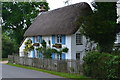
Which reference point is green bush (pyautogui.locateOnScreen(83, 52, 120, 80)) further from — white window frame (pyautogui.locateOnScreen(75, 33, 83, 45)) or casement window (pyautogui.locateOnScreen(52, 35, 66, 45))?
casement window (pyautogui.locateOnScreen(52, 35, 66, 45))

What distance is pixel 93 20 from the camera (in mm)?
16750

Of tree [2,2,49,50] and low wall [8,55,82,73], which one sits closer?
low wall [8,55,82,73]

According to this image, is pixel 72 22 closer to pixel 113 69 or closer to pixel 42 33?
pixel 42 33

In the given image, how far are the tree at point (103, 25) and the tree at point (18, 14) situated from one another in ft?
71.9

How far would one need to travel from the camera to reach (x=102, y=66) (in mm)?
13039

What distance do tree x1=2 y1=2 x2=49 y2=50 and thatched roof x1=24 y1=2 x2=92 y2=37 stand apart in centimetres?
867

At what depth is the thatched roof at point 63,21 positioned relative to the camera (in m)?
22.2

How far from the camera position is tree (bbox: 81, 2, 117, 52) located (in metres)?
16.6

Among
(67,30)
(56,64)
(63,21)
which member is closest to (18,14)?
(63,21)

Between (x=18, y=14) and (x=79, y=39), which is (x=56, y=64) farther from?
(x=18, y=14)

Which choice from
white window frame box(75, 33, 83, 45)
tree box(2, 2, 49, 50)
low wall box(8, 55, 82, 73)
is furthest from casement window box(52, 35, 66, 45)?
tree box(2, 2, 49, 50)

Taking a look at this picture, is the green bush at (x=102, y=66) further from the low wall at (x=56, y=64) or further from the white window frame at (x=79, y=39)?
the white window frame at (x=79, y=39)

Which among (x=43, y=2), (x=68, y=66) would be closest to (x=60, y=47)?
(x=68, y=66)

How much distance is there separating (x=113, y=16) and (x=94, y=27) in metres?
2.15
